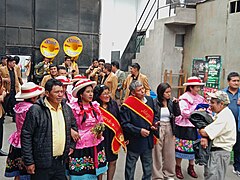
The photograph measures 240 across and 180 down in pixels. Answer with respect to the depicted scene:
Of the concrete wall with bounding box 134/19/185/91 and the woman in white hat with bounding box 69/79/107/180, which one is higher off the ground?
the concrete wall with bounding box 134/19/185/91

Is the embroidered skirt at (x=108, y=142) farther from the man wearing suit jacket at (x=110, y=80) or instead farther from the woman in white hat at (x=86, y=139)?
the man wearing suit jacket at (x=110, y=80)

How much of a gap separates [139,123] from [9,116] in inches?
245

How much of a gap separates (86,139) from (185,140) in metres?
1.85

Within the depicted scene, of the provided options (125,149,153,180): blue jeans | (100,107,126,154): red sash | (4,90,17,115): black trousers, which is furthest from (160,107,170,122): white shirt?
(4,90,17,115): black trousers

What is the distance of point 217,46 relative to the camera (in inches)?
290

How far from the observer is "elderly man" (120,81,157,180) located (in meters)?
3.82

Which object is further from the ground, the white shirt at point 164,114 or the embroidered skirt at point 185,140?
the white shirt at point 164,114

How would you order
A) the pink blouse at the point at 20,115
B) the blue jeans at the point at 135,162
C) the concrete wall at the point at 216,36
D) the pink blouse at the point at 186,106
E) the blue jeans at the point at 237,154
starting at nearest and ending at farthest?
1. the pink blouse at the point at 20,115
2. the blue jeans at the point at 135,162
3. the pink blouse at the point at 186,106
4. the blue jeans at the point at 237,154
5. the concrete wall at the point at 216,36

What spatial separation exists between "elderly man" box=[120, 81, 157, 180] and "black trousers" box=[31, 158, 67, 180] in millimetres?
1005

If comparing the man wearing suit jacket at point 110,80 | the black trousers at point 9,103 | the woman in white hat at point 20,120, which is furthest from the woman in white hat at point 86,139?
the man wearing suit jacket at point 110,80

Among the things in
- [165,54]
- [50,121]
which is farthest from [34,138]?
[165,54]

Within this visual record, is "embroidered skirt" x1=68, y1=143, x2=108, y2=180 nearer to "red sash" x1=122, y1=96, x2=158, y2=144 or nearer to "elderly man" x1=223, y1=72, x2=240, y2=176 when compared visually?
"red sash" x1=122, y1=96, x2=158, y2=144

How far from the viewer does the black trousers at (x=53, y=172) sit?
2990mm

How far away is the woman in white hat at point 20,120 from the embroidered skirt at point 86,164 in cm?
54
